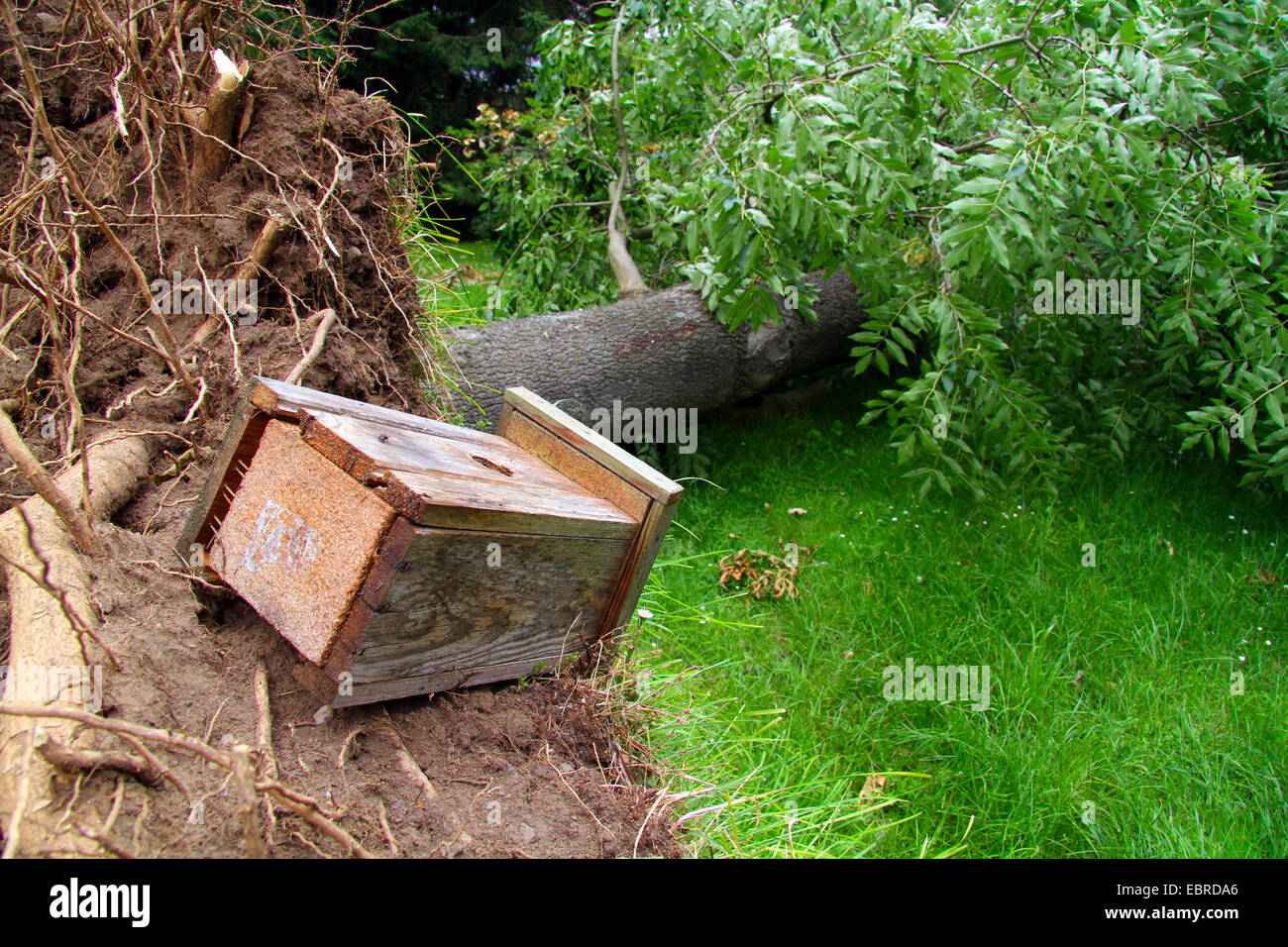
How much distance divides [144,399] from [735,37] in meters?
2.87

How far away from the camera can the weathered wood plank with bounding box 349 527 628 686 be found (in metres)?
1.55

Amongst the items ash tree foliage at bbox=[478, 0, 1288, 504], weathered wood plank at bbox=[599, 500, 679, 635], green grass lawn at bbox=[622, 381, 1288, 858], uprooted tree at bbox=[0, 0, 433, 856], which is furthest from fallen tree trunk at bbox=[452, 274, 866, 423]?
weathered wood plank at bbox=[599, 500, 679, 635]

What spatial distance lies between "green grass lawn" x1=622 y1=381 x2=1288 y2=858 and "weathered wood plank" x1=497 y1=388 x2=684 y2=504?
0.58 m

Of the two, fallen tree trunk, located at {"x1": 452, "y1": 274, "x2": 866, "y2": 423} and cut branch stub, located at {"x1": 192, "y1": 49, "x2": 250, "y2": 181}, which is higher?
cut branch stub, located at {"x1": 192, "y1": 49, "x2": 250, "y2": 181}

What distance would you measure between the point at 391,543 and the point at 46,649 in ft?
1.96

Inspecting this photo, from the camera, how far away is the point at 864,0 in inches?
137

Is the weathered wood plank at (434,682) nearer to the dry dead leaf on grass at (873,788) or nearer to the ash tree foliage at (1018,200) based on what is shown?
the dry dead leaf on grass at (873,788)

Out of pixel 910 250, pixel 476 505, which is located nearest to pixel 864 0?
pixel 910 250

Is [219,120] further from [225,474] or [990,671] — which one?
[990,671]

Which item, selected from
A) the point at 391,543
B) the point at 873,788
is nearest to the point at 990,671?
the point at 873,788

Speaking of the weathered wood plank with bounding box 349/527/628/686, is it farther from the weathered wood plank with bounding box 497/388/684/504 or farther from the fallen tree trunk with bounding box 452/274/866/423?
the fallen tree trunk with bounding box 452/274/866/423

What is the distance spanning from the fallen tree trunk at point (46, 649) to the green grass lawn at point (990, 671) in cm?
126

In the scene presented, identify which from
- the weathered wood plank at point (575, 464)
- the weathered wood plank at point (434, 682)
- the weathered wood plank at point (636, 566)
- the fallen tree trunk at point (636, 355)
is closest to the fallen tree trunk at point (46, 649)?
the weathered wood plank at point (434, 682)

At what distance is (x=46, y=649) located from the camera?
4.68ft
